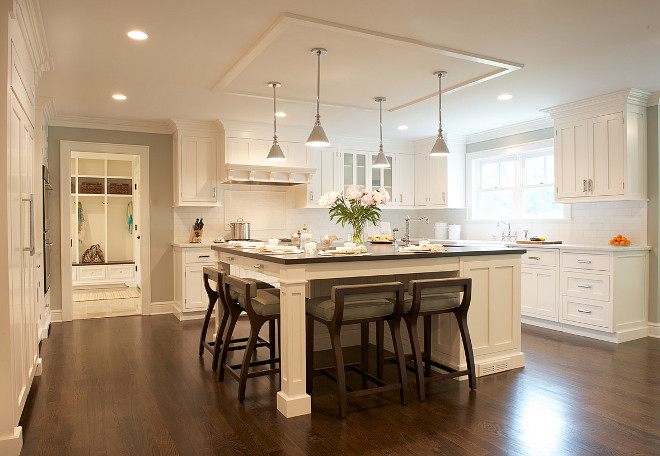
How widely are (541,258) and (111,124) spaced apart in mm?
5451

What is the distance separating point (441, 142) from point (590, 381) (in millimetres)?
2237

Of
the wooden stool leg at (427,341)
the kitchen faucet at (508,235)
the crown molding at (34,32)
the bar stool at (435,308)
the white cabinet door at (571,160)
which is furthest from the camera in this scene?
the kitchen faucet at (508,235)

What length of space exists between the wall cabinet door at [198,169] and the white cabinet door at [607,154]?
4510mm

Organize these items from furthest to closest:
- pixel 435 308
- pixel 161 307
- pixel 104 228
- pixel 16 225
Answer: pixel 104 228 → pixel 161 307 → pixel 435 308 → pixel 16 225

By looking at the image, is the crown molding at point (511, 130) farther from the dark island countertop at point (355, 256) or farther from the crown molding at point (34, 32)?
the crown molding at point (34, 32)

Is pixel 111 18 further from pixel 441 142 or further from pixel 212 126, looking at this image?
pixel 212 126

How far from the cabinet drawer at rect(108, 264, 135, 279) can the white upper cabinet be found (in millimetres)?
3338

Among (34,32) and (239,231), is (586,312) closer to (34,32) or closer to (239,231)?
(239,231)

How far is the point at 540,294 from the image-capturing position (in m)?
5.50

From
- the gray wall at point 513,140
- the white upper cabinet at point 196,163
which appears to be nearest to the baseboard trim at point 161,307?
the white upper cabinet at point 196,163

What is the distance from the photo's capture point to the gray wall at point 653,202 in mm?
5039

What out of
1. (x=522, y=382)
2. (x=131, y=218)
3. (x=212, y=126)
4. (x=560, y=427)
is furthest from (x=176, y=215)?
(x=560, y=427)

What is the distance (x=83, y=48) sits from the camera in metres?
3.69

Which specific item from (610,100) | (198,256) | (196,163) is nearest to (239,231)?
(198,256)
